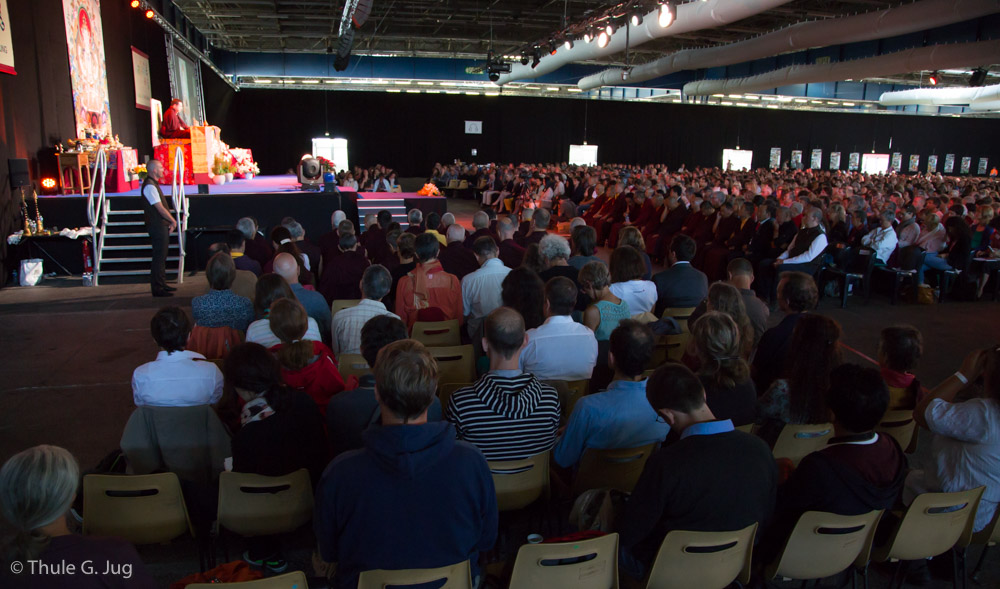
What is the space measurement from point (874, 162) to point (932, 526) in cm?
3521

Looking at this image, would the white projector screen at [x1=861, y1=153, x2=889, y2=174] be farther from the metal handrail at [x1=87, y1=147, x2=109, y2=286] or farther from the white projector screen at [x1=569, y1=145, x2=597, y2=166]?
the metal handrail at [x1=87, y1=147, x2=109, y2=286]

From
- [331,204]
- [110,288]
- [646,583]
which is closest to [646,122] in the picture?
[331,204]

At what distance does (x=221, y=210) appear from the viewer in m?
9.85

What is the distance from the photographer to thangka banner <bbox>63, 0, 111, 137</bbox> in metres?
9.12

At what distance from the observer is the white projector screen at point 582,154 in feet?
90.1

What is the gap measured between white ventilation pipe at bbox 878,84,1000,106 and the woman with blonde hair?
20959 millimetres

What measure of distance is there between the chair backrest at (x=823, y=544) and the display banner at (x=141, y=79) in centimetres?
1313

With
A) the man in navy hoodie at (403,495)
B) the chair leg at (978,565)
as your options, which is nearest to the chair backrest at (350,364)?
the man in navy hoodie at (403,495)

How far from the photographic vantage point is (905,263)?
7785 millimetres

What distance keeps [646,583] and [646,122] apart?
28.2m

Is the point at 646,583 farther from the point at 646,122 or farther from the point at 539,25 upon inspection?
the point at 646,122

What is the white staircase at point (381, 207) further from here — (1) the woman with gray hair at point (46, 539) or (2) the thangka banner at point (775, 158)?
(2) the thangka banner at point (775, 158)

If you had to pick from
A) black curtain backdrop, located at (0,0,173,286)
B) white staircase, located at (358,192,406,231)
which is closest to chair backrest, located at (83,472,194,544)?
black curtain backdrop, located at (0,0,173,286)

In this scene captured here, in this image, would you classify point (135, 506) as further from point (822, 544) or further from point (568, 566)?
point (822, 544)
